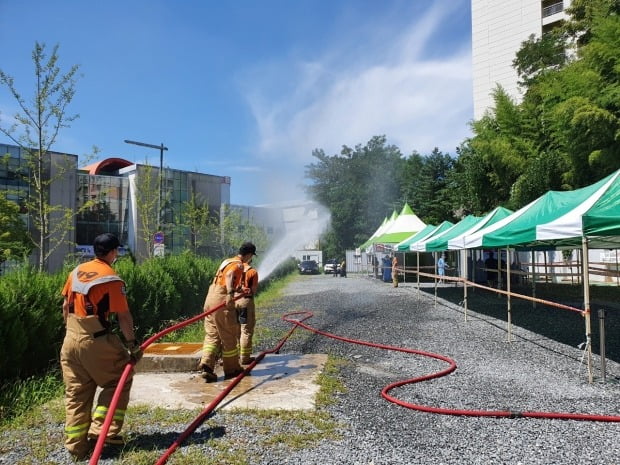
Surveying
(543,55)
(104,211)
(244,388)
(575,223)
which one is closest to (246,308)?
(244,388)

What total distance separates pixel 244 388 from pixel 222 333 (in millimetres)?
752

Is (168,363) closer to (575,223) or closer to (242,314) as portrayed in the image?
(242,314)

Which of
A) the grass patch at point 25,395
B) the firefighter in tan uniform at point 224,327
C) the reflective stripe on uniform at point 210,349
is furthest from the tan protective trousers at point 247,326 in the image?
the grass patch at point 25,395

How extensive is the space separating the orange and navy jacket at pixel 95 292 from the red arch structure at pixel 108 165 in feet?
165

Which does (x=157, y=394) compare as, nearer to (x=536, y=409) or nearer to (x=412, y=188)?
(x=536, y=409)

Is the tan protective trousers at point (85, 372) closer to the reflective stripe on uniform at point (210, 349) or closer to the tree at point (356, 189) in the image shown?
the reflective stripe on uniform at point (210, 349)

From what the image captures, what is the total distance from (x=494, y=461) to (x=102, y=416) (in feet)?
9.96

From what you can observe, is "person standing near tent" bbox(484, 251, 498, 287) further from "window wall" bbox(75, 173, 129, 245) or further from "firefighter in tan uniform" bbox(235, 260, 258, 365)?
"window wall" bbox(75, 173, 129, 245)

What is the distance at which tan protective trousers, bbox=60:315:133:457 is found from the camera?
11.8 ft

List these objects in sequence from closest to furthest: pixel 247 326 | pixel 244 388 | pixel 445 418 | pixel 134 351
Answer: pixel 134 351, pixel 445 418, pixel 244 388, pixel 247 326

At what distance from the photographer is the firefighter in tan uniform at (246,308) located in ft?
20.5

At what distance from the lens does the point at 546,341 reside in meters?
8.40

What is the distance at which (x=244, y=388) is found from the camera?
5465 mm

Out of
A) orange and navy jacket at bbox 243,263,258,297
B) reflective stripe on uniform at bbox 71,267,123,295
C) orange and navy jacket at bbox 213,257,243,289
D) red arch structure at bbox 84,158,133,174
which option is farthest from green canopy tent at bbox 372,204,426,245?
red arch structure at bbox 84,158,133,174
